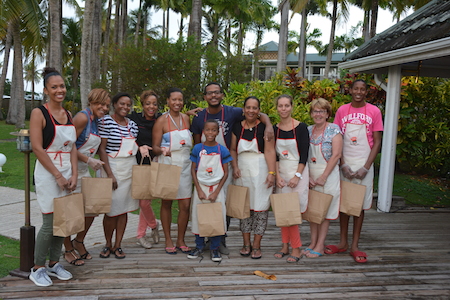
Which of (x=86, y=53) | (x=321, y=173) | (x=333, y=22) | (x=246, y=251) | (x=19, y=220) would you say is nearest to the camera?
(x=321, y=173)

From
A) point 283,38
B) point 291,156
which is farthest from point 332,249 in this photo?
point 283,38

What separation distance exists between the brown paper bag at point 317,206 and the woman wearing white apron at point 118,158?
76.8 inches

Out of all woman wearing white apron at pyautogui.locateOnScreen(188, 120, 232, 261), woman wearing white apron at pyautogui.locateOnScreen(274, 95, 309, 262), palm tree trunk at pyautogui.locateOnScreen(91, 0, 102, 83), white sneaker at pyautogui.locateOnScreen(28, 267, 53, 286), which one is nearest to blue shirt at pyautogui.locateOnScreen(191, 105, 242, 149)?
woman wearing white apron at pyautogui.locateOnScreen(188, 120, 232, 261)

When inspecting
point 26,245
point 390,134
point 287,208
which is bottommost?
point 26,245

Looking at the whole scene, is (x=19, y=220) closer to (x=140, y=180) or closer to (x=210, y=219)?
(x=140, y=180)

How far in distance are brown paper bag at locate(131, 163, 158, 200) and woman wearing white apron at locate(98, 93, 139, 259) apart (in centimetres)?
9

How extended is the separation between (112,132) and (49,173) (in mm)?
846

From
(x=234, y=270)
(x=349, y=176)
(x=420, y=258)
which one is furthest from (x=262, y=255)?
(x=420, y=258)

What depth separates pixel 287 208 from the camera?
4297mm

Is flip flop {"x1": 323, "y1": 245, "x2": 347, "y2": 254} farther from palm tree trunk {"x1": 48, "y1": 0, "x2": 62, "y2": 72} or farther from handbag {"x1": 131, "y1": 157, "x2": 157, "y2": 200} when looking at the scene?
palm tree trunk {"x1": 48, "y1": 0, "x2": 62, "y2": 72}

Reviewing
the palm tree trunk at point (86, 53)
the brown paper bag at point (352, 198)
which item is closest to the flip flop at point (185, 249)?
the brown paper bag at point (352, 198)

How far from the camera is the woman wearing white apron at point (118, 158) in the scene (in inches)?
167

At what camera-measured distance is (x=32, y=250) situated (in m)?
3.84

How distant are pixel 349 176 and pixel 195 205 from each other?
1.73 meters
